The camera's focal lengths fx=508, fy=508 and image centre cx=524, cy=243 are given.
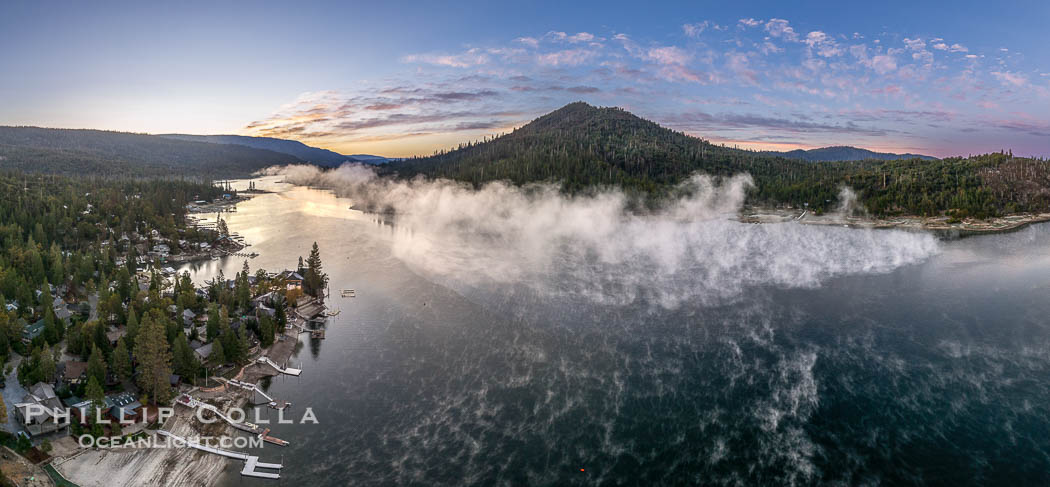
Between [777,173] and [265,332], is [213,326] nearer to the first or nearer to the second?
[265,332]

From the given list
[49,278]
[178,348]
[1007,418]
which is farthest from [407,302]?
[1007,418]

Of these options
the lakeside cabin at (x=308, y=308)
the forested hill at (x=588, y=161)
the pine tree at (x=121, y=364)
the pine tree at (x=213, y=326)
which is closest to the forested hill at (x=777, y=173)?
the forested hill at (x=588, y=161)

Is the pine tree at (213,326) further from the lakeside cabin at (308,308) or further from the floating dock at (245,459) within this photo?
the floating dock at (245,459)

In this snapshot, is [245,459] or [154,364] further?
[154,364]

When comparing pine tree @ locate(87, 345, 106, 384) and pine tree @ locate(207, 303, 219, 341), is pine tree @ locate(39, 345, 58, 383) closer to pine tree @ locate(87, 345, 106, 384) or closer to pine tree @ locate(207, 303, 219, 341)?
pine tree @ locate(87, 345, 106, 384)

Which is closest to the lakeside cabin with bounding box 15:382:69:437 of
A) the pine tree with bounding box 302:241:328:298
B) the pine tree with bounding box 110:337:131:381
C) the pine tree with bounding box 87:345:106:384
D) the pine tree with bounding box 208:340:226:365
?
the pine tree with bounding box 87:345:106:384

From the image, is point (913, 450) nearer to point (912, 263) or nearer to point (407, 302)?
point (407, 302)

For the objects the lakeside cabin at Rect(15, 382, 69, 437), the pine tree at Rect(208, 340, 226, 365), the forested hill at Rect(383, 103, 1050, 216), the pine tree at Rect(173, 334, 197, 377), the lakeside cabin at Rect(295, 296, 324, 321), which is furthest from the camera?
the forested hill at Rect(383, 103, 1050, 216)

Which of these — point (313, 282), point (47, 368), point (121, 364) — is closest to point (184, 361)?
point (121, 364)
